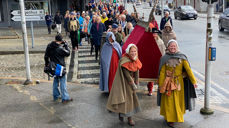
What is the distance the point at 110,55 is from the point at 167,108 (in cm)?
238

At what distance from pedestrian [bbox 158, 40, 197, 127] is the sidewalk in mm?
336

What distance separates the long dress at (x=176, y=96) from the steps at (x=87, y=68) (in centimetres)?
393

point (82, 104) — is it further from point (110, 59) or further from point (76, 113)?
point (110, 59)

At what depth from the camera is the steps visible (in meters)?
9.66

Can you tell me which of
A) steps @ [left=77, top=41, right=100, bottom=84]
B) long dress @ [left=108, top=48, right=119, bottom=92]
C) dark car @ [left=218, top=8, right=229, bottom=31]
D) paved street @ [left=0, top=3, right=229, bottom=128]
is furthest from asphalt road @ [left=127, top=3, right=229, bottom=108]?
steps @ [left=77, top=41, right=100, bottom=84]

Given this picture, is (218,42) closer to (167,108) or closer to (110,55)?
(110,55)

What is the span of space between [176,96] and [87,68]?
585 centimetres

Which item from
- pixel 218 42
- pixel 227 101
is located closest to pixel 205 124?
pixel 227 101

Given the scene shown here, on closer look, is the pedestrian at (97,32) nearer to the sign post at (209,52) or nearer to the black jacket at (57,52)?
the black jacket at (57,52)

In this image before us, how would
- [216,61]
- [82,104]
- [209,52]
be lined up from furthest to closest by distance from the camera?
[216,61] < [82,104] < [209,52]

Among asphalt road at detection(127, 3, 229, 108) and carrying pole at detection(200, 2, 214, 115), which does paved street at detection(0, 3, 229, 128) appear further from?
carrying pole at detection(200, 2, 214, 115)

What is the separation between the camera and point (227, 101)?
7438mm

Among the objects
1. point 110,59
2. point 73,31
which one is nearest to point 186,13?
point 73,31

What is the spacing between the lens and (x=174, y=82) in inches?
228
